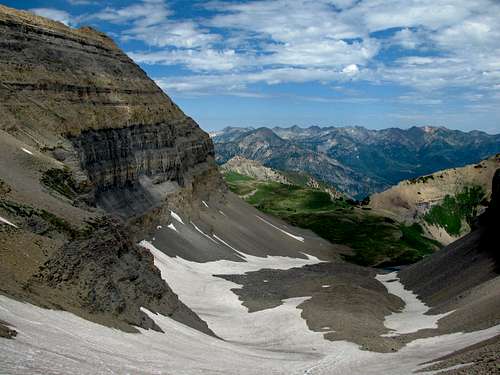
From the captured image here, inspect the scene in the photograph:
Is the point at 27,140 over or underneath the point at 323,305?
over

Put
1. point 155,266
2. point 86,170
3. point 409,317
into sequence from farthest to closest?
1. point 86,170
2. point 409,317
3. point 155,266

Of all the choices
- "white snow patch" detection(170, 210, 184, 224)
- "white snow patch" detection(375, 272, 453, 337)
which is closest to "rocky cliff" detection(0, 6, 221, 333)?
"white snow patch" detection(170, 210, 184, 224)

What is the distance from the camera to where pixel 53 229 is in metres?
40.6

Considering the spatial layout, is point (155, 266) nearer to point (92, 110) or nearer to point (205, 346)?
point (205, 346)

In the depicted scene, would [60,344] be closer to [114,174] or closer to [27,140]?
[27,140]

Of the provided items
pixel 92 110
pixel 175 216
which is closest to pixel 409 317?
pixel 175 216

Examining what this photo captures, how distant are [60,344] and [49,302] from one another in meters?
7.55

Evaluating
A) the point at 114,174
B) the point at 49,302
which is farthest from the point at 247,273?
the point at 49,302

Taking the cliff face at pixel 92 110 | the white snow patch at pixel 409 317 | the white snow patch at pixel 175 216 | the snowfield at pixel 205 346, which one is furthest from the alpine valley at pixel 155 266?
the white snow patch at pixel 175 216

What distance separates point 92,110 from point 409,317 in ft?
206

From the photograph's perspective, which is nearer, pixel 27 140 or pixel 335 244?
pixel 27 140

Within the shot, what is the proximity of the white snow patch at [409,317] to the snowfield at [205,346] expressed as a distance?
1907mm

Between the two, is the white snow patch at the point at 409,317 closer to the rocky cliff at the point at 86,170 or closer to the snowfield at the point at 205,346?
the snowfield at the point at 205,346

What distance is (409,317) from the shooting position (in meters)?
64.7
